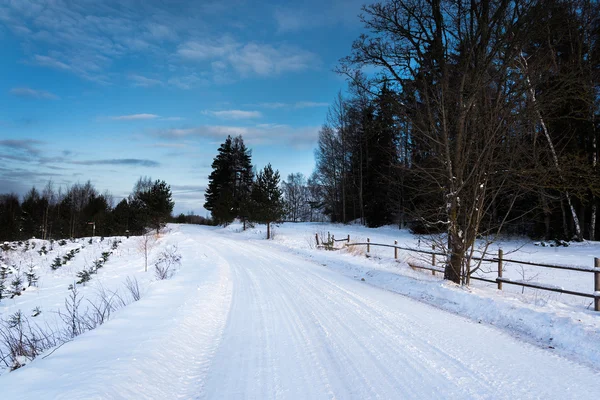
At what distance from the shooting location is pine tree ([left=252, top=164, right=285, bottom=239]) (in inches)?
1252

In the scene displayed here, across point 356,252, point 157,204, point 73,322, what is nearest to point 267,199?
point 157,204

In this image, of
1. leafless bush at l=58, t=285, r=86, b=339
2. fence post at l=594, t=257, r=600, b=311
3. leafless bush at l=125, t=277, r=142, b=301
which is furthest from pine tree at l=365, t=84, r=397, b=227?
leafless bush at l=58, t=285, r=86, b=339

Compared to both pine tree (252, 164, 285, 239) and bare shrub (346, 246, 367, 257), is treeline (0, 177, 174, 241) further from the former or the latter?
bare shrub (346, 246, 367, 257)

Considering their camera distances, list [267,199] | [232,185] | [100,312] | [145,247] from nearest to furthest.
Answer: [100,312], [145,247], [267,199], [232,185]

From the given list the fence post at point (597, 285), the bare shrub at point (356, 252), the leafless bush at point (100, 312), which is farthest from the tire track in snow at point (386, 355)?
the bare shrub at point (356, 252)

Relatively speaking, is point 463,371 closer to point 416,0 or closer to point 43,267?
point 416,0

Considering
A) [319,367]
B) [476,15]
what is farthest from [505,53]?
[319,367]

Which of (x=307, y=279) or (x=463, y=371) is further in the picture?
(x=307, y=279)

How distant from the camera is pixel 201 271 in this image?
37.1ft

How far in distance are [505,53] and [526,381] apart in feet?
28.1

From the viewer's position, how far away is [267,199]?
106 ft

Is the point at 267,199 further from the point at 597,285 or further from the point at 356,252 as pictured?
the point at 597,285

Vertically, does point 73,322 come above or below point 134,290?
above

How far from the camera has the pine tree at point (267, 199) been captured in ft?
104
